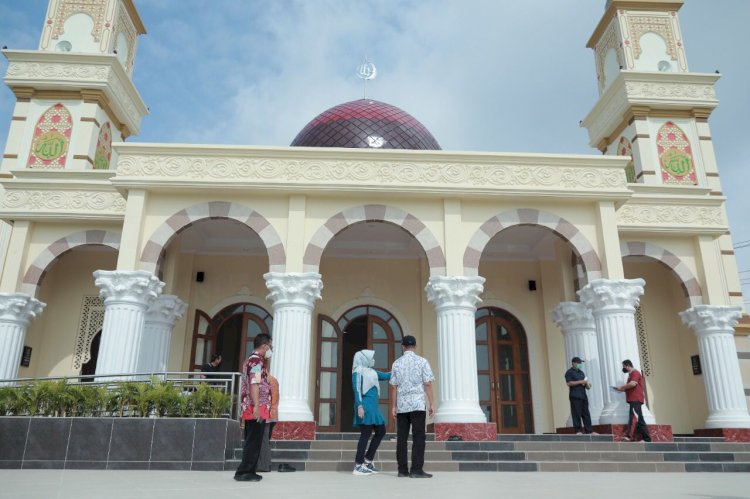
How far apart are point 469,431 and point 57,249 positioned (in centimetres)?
762

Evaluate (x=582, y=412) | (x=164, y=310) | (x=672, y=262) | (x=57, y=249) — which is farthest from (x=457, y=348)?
(x=57, y=249)

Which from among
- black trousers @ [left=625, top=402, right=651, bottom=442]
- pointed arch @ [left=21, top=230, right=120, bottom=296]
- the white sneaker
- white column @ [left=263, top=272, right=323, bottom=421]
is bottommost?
the white sneaker

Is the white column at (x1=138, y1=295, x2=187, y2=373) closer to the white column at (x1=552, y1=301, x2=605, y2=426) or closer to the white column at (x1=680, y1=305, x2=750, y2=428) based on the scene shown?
the white column at (x1=552, y1=301, x2=605, y2=426)

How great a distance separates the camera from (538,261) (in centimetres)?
1227

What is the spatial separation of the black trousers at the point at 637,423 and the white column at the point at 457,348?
1999mm

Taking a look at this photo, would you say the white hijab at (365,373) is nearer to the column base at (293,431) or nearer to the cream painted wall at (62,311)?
the column base at (293,431)

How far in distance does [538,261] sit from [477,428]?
5.08m

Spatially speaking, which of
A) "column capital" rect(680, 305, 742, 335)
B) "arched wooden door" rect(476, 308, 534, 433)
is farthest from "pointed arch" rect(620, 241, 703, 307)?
"arched wooden door" rect(476, 308, 534, 433)

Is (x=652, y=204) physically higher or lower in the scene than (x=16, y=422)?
higher

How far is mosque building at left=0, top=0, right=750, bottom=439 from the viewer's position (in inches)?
357

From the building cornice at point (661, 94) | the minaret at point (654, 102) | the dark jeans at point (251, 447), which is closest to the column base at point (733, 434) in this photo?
the minaret at point (654, 102)

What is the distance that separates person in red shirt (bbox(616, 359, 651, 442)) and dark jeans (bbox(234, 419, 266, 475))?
17.8ft

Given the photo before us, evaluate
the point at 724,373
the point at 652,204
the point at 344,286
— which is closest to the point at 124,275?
the point at 344,286

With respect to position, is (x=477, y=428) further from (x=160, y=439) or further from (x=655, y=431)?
(x=160, y=439)
